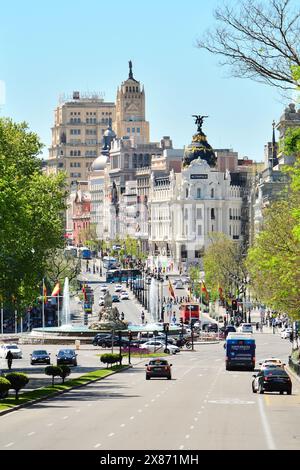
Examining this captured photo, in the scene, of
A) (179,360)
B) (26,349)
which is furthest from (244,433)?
(26,349)

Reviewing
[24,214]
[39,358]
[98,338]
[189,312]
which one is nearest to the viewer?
[24,214]

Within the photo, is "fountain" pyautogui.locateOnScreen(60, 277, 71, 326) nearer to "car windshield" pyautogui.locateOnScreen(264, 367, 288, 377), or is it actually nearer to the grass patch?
the grass patch

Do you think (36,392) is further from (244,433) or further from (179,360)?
(179,360)

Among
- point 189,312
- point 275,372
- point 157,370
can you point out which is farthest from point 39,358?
point 189,312

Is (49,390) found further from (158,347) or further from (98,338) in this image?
(98,338)

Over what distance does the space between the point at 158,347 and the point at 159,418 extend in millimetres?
75323

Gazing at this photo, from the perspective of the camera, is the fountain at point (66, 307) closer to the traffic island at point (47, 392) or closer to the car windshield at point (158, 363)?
the traffic island at point (47, 392)

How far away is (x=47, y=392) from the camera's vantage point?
70.2 m

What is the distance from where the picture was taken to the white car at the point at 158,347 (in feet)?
425

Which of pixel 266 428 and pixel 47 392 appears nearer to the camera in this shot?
pixel 266 428

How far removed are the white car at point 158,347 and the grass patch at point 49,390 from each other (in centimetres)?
3245

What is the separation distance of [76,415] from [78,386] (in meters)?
21.2

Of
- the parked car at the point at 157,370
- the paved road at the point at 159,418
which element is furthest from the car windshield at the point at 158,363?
the paved road at the point at 159,418
